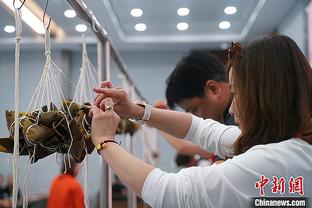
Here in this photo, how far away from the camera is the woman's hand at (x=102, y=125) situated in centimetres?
89

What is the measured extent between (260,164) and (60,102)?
457mm

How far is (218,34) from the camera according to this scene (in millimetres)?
4164

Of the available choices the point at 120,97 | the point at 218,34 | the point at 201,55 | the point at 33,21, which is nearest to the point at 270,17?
the point at 218,34

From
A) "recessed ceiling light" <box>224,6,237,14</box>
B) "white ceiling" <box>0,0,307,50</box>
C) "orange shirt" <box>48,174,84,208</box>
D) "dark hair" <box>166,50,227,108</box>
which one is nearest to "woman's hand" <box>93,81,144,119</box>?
"dark hair" <box>166,50,227,108</box>

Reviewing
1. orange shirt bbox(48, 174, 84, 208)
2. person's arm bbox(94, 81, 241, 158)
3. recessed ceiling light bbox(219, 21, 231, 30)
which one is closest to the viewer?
person's arm bbox(94, 81, 241, 158)

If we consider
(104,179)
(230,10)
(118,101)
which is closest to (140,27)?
(230,10)

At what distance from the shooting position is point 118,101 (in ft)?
3.60

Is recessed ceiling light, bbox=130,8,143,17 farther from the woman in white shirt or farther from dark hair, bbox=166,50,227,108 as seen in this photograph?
the woman in white shirt

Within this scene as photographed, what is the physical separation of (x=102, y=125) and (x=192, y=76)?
0.73 m

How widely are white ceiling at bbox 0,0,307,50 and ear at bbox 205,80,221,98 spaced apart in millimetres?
840

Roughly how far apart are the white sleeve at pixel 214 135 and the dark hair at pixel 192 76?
0.26 meters

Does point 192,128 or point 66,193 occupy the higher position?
point 192,128

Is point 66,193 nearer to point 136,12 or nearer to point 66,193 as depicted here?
point 66,193

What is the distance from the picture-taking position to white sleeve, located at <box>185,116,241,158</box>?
123 cm
